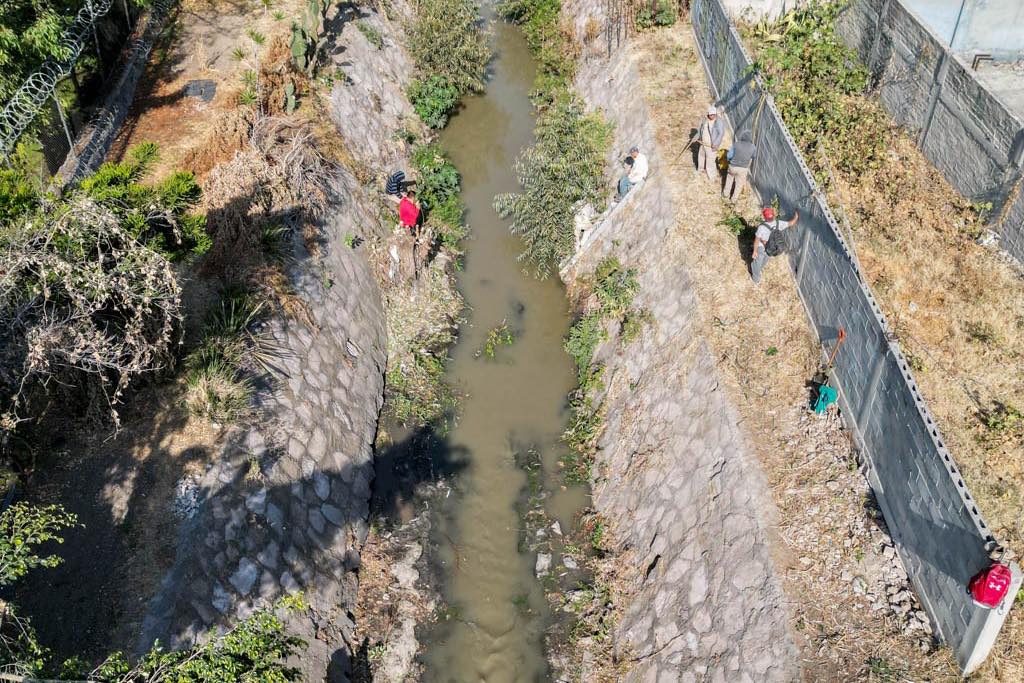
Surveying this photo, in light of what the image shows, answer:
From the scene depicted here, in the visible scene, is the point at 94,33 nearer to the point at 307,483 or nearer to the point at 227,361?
the point at 227,361

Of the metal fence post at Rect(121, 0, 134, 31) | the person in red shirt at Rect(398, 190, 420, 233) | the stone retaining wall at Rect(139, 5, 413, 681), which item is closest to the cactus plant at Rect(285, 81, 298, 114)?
the stone retaining wall at Rect(139, 5, 413, 681)

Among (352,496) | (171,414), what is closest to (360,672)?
(352,496)

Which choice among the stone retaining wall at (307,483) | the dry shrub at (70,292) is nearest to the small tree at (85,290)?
the dry shrub at (70,292)

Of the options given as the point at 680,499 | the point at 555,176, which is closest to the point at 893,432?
the point at 680,499

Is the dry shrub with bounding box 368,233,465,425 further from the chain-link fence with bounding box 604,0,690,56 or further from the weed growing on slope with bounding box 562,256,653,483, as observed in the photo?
the chain-link fence with bounding box 604,0,690,56

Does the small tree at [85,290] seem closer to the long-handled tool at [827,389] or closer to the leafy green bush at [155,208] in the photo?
the leafy green bush at [155,208]
